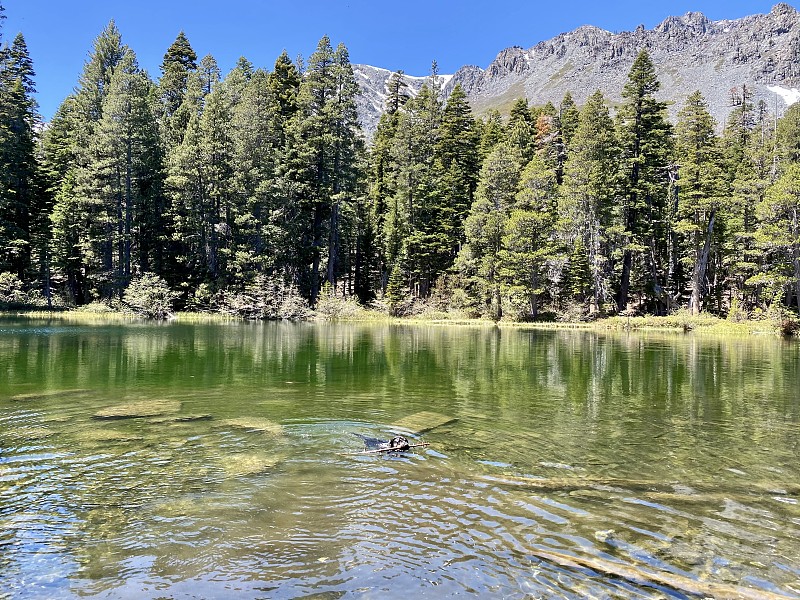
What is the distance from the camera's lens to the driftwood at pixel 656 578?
429 cm

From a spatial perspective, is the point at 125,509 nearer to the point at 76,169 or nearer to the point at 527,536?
the point at 527,536

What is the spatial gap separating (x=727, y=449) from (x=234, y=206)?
160 ft

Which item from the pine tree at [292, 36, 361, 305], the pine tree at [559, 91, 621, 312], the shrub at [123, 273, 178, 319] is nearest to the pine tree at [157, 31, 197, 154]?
the pine tree at [292, 36, 361, 305]

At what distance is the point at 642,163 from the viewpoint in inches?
1927

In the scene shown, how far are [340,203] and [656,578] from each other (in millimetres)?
50260

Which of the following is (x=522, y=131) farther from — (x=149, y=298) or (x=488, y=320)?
(x=149, y=298)

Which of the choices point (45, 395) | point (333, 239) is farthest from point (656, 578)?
point (333, 239)

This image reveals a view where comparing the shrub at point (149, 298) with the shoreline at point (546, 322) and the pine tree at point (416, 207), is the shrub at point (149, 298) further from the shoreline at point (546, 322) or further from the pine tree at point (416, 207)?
the pine tree at point (416, 207)

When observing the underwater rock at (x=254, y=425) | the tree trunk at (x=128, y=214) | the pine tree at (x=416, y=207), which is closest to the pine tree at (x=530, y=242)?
the pine tree at (x=416, y=207)

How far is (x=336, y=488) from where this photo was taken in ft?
22.5

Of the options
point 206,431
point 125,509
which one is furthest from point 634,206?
point 125,509

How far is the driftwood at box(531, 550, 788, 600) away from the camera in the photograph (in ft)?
14.1

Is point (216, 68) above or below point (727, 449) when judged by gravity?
above

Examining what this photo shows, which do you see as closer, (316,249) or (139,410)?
(139,410)
